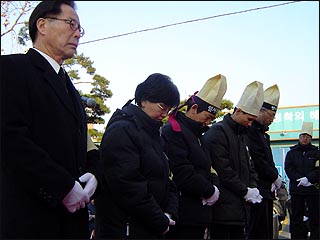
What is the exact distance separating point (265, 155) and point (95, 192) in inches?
106

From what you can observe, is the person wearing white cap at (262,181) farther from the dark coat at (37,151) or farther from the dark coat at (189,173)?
the dark coat at (37,151)

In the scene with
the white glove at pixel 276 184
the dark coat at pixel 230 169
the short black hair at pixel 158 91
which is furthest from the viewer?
the white glove at pixel 276 184

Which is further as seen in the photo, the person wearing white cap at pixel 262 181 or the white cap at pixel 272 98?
the white cap at pixel 272 98

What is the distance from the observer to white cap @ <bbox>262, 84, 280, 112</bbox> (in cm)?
460

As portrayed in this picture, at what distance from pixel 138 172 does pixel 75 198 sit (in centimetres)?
72

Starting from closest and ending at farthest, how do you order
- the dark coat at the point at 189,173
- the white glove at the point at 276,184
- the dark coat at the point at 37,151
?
the dark coat at the point at 37,151, the dark coat at the point at 189,173, the white glove at the point at 276,184

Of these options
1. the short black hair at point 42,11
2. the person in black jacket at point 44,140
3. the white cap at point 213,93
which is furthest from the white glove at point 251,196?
the short black hair at point 42,11

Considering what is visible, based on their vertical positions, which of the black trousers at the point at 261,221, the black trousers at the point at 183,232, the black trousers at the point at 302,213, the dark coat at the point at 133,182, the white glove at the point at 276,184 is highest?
the dark coat at the point at 133,182

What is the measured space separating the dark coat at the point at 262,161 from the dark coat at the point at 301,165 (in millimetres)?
2046

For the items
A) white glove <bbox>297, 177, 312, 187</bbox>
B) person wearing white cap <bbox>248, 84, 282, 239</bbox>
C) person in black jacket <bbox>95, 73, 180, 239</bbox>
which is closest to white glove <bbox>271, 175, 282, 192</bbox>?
person wearing white cap <bbox>248, 84, 282, 239</bbox>

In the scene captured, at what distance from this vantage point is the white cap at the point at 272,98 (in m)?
4.60

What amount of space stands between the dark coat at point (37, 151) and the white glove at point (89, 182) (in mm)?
28

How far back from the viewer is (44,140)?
1.81 m

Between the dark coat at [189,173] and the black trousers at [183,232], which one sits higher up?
the dark coat at [189,173]
